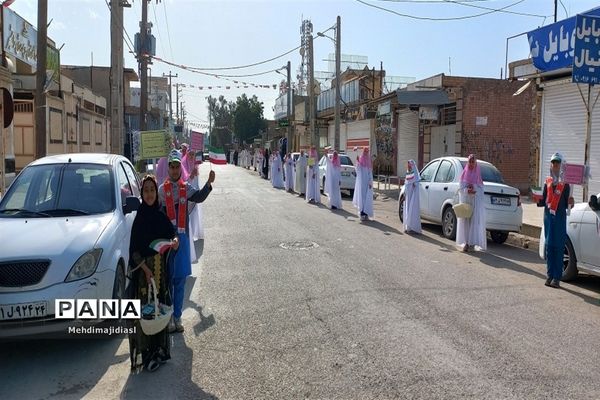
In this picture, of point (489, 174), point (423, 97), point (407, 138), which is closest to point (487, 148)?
point (423, 97)

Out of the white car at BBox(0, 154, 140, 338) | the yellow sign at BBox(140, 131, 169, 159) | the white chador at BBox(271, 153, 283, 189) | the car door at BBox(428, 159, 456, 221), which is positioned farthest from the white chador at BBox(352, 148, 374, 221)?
the white chador at BBox(271, 153, 283, 189)

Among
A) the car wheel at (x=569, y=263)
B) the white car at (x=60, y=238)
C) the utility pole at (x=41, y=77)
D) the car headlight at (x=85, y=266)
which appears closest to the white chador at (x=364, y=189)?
the car wheel at (x=569, y=263)

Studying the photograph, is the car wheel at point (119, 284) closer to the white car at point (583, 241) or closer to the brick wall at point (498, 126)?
the white car at point (583, 241)

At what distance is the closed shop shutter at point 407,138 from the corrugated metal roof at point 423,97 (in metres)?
4.89

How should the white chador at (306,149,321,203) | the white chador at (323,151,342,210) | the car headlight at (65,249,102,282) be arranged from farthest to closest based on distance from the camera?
1. the white chador at (306,149,321,203)
2. the white chador at (323,151,342,210)
3. the car headlight at (65,249,102,282)

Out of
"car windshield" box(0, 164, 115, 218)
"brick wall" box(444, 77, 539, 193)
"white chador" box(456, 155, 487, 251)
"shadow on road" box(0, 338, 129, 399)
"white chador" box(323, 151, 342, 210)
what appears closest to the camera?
"shadow on road" box(0, 338, 129, 399)

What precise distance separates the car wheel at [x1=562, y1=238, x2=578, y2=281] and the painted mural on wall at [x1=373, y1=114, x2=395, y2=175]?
21.4 meters

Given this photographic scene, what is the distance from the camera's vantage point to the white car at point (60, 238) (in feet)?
14.7

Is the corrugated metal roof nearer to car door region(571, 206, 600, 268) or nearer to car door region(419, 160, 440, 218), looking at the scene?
car door region(419, 160, 440, 218)

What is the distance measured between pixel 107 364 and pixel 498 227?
324 inches

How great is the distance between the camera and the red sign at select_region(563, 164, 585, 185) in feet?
24.9

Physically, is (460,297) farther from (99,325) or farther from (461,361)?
(99,325)

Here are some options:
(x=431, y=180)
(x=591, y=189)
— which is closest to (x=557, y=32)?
(x=591, y=189)

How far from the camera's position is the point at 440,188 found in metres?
11.7
